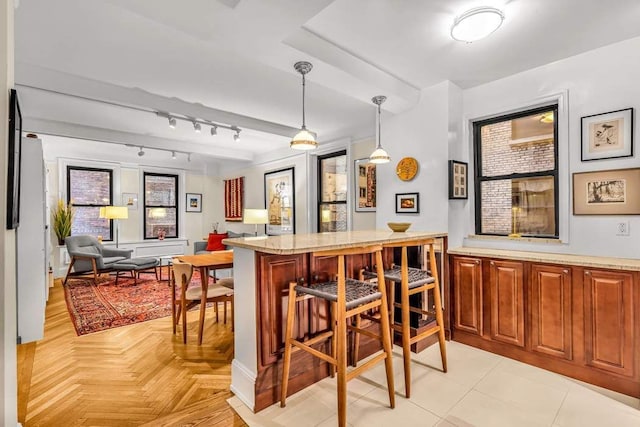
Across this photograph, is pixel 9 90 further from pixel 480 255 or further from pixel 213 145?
pixel 213 145

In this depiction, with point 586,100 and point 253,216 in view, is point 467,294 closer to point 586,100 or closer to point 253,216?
point 586,100

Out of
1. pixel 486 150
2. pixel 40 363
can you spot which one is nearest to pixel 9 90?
pixel 40 363

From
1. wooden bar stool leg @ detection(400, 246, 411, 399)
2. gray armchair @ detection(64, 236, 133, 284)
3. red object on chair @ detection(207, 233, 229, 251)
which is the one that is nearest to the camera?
wooden bar stool leg @ detection(400, 246, 411, 399)

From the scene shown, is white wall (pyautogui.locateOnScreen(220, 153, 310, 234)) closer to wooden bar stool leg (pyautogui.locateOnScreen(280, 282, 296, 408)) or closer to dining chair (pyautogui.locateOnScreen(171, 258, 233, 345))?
dining chair (pyautogui.locateOnScreen(171, 258, 233, 345))

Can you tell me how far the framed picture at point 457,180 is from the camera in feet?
9.63

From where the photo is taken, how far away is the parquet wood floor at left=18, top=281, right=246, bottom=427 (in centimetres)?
189

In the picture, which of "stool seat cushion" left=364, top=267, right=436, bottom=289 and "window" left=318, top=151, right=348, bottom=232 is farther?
"window" left=318, top=151, right=348, bottom=232

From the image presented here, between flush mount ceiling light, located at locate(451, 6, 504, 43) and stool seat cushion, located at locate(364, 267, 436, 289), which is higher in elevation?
flush mount ceiling light, located at locate(451, 6, 504, 43)

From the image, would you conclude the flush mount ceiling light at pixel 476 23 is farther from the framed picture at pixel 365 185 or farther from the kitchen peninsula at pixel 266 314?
the framed picture at pixel 365 185

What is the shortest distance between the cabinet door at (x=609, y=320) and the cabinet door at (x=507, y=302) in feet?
1.34

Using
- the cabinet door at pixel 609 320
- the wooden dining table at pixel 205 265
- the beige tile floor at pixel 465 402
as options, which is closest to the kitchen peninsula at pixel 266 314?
the beige tile floor at pixel 465 402

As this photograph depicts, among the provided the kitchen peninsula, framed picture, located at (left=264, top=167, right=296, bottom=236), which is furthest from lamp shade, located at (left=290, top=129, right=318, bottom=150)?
framed picture, located at (left=264, top=167, right=296, bottom=236)

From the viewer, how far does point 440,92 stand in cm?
308

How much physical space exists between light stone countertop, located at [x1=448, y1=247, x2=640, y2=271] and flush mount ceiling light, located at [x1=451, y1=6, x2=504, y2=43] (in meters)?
1.68
